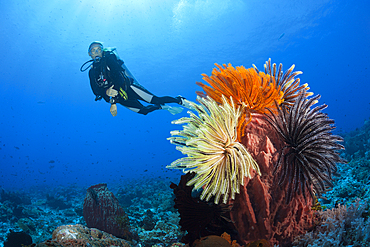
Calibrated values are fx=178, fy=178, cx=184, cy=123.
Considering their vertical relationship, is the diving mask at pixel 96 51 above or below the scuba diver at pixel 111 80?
above

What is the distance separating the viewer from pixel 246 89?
2326 millimetres

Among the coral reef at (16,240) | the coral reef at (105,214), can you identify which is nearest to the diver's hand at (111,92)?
the coral reef at (105,214)

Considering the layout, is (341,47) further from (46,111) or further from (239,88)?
(46,111)

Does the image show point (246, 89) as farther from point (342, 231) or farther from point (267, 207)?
point (342, 231)

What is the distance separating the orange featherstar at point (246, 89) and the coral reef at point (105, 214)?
5.98m

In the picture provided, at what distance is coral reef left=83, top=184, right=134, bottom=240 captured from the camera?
6.20 meters

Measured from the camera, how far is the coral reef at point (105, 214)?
6.20m

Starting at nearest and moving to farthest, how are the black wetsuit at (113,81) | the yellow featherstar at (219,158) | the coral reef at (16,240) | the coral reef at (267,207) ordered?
the yellow featherstar at (219,158) → the coral reef at (267,207) → the coral reef at (16,240) → the black wetsuit at (113,81)

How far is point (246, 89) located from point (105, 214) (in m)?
6.59

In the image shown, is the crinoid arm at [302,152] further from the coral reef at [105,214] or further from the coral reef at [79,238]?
the coral reef at [105,214]

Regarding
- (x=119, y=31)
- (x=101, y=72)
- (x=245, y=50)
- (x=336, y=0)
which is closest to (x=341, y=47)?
(x=336, y=0)

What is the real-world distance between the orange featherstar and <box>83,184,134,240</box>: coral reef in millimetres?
5980

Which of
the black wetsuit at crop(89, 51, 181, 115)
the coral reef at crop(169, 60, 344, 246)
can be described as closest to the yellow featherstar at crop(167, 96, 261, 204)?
the coral reef at crop(169, 60, 344, 246)

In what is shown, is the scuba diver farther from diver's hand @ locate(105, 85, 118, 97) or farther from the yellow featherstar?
the yellow featherstar
